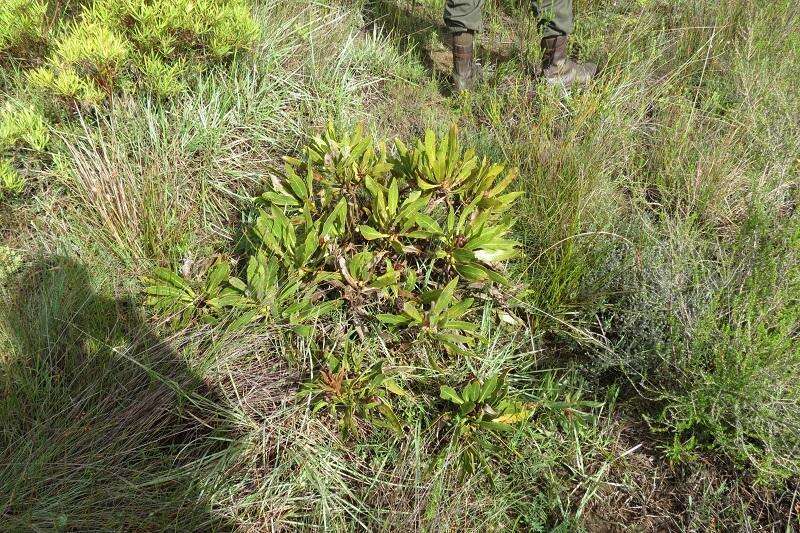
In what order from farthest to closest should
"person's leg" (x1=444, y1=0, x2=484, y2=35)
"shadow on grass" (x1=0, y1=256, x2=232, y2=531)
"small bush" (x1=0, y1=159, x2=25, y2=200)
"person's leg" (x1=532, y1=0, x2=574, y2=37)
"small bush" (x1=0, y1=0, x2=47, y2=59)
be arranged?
1. "person's leg" (x1=532, y1=0, x2=574, y2=37)
2. "person's leg" (x1=444, y1=0, x2=484, y2=35)
3. "small bush" (x1=0, y1=0, x2=47, y2=59)
4. "small bush" (x1=0, y1=159, x2=25, y2=200)
5. "shadow on grass" (x1=0, y1=256, x2=232, y2=531)

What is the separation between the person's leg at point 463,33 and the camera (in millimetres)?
3328

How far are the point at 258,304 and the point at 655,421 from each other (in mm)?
1526

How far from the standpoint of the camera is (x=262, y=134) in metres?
2.83

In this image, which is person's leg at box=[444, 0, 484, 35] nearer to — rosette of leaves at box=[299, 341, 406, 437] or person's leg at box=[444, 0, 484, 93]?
person's leg at box=[444, 0, 484, 93]

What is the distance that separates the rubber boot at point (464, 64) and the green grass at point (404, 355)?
0.37 meters

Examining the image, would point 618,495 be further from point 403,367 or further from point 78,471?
point 78,471

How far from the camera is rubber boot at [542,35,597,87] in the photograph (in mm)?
3531

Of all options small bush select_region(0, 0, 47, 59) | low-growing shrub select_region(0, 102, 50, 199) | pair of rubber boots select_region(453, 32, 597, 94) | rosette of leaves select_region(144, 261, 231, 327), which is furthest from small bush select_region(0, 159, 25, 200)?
pair of rubber boots select_region(453, 32, 597, 94)

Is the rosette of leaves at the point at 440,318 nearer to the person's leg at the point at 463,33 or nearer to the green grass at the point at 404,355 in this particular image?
the green grass at the point at 404,355

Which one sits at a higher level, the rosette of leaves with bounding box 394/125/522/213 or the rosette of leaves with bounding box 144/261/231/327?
the rosette of leaves with bounding box 394/125/522/213

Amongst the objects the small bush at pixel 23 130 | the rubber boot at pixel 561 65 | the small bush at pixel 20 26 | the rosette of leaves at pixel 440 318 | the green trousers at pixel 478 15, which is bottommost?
the rosette of leaves at pixel 440 318

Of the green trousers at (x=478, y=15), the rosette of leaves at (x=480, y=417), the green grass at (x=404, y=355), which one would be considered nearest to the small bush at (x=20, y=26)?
the green grass at (x=404, y=355)

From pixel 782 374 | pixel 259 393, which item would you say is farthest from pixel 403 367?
pixel 782 374

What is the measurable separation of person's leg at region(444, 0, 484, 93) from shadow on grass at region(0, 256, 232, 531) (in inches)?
90.1
